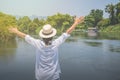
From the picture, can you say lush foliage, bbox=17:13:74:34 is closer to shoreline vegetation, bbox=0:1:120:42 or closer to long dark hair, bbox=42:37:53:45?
shoreline vegetation, bbox=0:1:120:42

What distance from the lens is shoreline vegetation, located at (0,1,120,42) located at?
15.2m

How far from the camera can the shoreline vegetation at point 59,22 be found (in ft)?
49.9

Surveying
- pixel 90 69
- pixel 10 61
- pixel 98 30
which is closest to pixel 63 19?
pixel 98 30

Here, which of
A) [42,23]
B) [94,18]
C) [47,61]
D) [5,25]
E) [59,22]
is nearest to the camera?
[47,61]

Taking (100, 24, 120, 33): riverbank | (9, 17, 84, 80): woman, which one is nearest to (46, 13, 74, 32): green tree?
(100, 24, 120, 33): riverbank

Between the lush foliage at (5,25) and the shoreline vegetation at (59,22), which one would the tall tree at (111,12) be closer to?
the shoreline vegetation at (59,22)

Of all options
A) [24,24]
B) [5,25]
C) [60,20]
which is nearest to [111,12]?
[60,20]

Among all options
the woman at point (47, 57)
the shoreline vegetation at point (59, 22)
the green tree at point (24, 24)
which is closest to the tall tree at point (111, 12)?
the shoreline vegetation at point (59, 22)

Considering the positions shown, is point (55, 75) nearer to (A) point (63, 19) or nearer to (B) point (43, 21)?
(B) point (43, 21)

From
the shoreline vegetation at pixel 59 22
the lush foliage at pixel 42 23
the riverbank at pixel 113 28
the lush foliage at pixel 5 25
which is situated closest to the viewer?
the lush foliage at pixel 5 25

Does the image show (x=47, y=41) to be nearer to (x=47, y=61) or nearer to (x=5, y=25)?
(x=47, y=61)

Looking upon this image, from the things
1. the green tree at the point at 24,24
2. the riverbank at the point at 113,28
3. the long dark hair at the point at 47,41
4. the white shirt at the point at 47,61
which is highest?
the long dark hair at the point at 47,41

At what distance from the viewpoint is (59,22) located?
18.7 metres

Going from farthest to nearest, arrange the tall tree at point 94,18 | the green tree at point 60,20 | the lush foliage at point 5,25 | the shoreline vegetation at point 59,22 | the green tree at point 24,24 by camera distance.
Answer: the tall tree at point 94,18 → the green tree at point 60,20 → the green tree at point 24,24 → the shoreline vegetation at point 59,22 → the lush foliage at point 5,25
